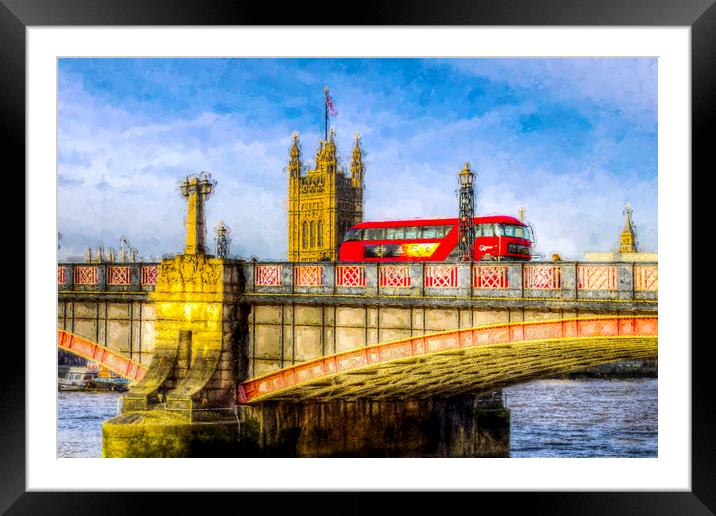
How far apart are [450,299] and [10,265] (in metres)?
7.38

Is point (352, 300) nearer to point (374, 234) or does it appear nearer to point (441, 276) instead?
point (441, 276)

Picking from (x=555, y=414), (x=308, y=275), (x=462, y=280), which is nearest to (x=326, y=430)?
(x=308, y=275)

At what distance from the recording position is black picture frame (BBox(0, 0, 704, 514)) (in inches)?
438

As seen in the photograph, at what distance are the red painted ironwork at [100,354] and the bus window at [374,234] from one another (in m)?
6.38

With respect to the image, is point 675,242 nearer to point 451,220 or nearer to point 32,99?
point 451,220

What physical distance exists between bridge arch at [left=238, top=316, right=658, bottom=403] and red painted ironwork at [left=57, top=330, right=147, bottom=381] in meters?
2.75

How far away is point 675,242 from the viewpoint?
41.2ft

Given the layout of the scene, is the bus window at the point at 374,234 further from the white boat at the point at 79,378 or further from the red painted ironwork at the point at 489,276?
the white boat at the point at 79,378

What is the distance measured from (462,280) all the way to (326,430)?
646 cm

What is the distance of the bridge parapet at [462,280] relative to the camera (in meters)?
13.5

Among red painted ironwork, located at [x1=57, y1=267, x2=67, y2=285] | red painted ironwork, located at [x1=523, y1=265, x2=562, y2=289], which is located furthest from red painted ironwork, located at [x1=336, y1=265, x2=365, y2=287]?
red painted ironwork, located at [x1=57, y1=267, x2=67, y2=285]

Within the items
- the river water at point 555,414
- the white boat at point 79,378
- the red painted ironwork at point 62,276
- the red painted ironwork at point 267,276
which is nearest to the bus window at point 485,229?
the red painted ironwork at point 267,276
